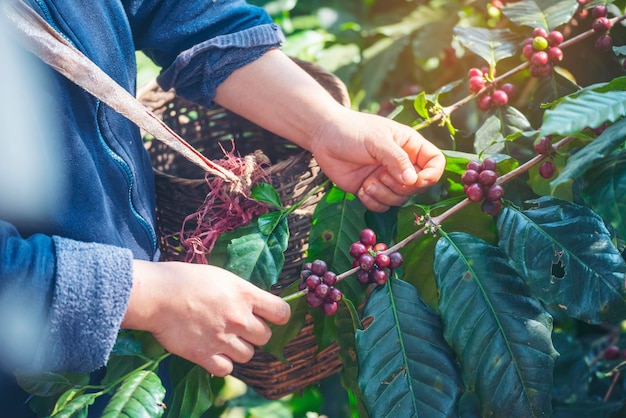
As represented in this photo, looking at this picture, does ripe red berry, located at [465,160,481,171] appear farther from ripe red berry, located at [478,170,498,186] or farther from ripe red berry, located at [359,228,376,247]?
ripe red berry, located at [359,228,376,247]

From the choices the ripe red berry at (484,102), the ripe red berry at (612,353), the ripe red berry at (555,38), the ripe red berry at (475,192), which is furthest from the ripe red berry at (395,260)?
the ripe red berry at (612,353)

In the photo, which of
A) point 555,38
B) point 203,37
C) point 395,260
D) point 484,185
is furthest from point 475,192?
point 203,37

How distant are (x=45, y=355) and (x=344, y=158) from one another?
0.46 m

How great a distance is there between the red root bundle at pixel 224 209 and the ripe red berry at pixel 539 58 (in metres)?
0.43

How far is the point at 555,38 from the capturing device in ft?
3.25

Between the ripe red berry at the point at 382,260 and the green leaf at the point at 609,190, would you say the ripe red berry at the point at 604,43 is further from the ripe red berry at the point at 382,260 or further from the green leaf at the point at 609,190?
the ripe red berry at the point at 382,260

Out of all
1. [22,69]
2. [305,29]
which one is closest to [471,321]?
[22,69]

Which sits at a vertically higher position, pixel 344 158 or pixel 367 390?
pixel 344 158

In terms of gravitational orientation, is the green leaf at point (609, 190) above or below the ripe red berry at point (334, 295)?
above

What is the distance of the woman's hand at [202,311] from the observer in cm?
72

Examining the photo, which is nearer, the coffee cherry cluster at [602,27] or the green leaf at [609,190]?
the green leaf at [609,190]

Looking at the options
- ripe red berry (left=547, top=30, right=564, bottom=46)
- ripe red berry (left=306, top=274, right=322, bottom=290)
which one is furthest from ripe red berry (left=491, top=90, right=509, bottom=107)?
ripe red berry (left=306, top=274, right=322, bottom=290)

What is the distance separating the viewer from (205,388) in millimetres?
822

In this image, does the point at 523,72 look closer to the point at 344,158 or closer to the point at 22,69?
the point at 344,158
